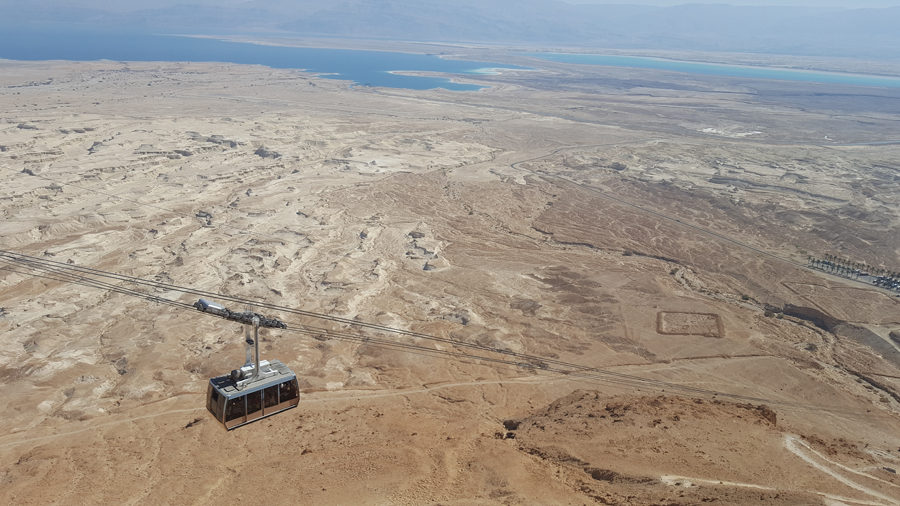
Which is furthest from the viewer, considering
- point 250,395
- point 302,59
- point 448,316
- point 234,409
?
point 302,59

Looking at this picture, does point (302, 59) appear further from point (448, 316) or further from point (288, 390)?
point (288, 390)

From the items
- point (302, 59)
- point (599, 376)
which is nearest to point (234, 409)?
point (599, 376)

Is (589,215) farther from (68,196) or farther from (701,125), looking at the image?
(701,125)

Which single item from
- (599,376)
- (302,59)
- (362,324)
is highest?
(302,59)

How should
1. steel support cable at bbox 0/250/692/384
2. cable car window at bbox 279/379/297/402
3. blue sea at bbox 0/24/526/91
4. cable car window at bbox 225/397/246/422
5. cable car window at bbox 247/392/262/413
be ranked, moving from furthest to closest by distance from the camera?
1. blue sea at bbox 0/24/526/91
2. steel support cable at bbox 0/250/692/384
3. cable car window at bbox 279/379/297/402
4. cable car window at bbox 247/392/262/413
5. cable car window at bbox 225/397/246/422

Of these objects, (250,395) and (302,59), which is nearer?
(250,395)

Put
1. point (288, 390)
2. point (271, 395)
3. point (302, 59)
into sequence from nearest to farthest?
point (271, 395) < point (288, 390) < point (302, 59)

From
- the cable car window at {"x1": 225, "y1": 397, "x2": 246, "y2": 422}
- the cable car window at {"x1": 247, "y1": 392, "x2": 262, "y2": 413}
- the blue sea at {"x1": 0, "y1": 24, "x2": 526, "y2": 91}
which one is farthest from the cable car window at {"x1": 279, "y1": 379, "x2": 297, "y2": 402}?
the blue sea at {"x1": 0, "y1": 24, "x2": 526, "y2": 91}

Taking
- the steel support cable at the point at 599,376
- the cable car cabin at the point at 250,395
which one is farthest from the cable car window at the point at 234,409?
the steel support cable at the point at 599,376

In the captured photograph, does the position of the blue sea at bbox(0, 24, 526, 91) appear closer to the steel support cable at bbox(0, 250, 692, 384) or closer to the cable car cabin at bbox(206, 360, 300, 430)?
the steel support cable at bbox(0, 250, 692, 384)
